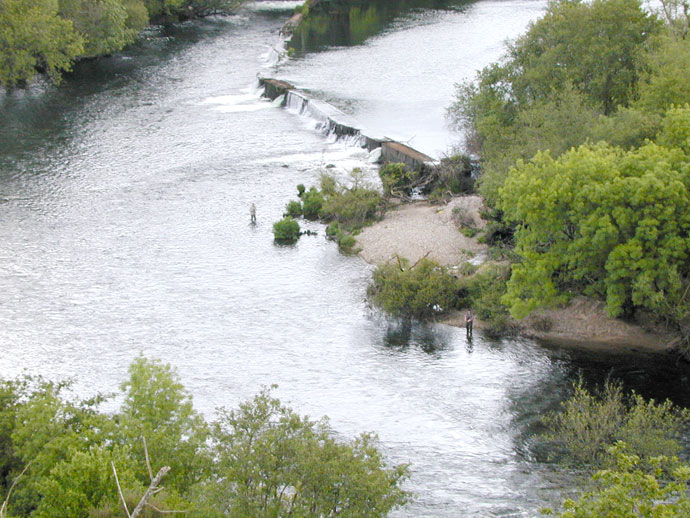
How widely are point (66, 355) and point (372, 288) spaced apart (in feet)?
50.1

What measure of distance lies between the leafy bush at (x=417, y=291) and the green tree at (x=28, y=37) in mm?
53850

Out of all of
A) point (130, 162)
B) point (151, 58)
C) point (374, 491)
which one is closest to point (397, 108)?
point (130, 162)

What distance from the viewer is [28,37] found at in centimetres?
8175

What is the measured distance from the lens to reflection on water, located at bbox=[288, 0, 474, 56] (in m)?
108

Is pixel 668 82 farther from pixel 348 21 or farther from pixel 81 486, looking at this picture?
pixel 348 21

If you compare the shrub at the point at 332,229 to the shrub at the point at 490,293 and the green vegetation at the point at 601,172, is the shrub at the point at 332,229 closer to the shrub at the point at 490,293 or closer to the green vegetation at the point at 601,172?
the green vegetation at the point at 601,172

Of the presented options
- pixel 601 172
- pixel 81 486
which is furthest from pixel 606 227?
pixel 81 486

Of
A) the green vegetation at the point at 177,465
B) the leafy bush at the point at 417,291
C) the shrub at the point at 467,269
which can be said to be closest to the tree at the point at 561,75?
the shrub at the point at 467,269

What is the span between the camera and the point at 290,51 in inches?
3981

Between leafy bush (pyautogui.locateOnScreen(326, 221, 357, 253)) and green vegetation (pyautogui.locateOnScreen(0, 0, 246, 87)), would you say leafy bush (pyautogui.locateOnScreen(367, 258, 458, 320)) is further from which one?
green vegetation (pyautogui.locateOnScreen(0, 0, 246, 87))

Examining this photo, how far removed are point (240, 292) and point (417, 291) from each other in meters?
9.75

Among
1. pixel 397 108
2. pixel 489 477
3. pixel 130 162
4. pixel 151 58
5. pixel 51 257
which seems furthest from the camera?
pixel 151 58

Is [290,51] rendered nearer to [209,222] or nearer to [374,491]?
[209,222]

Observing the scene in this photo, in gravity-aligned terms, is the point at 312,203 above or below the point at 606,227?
below
